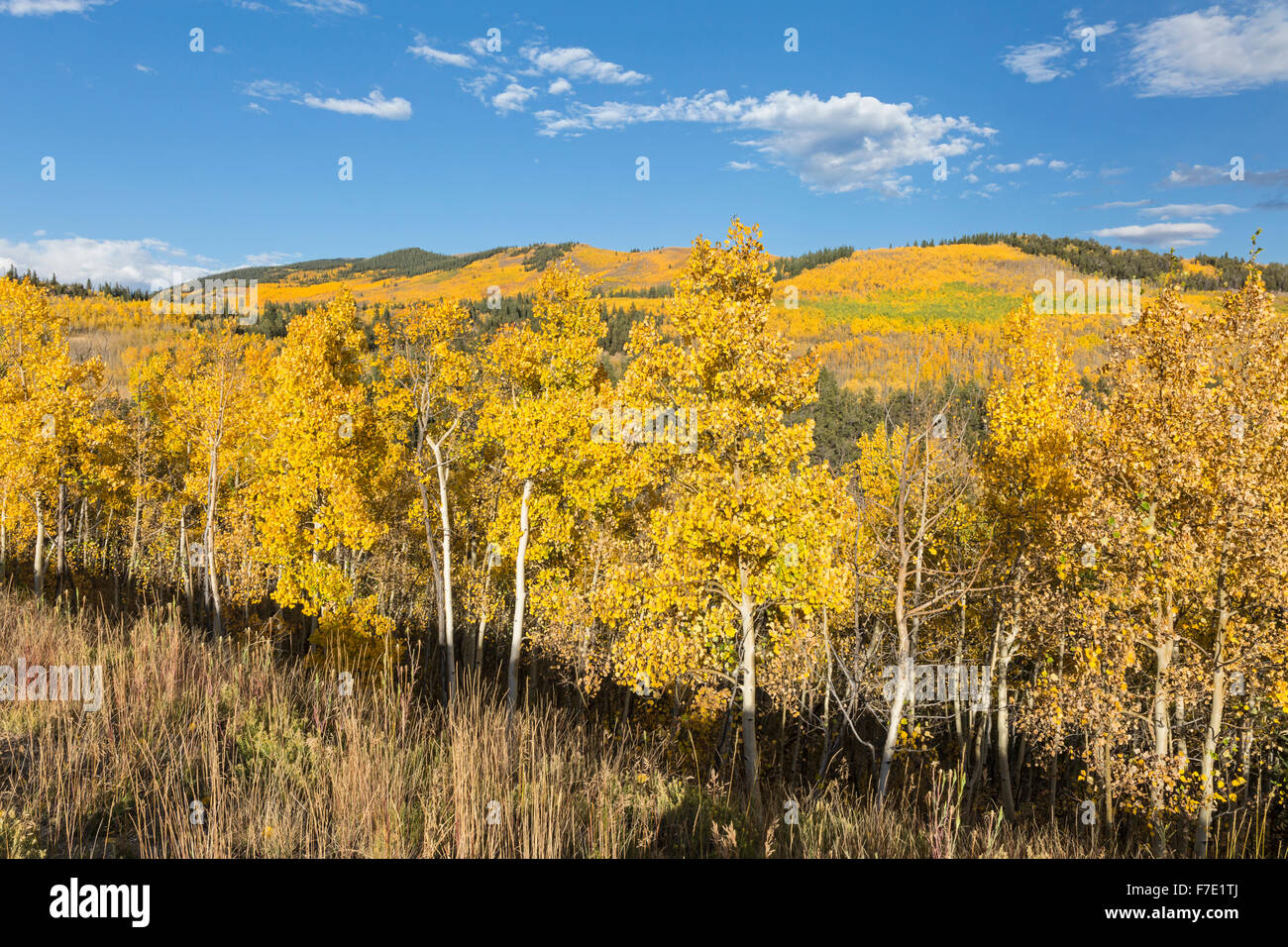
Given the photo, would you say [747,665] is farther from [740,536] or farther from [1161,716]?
[1161,716]

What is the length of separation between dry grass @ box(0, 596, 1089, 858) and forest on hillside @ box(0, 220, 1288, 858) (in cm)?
15

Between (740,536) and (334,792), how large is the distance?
25.6 feet

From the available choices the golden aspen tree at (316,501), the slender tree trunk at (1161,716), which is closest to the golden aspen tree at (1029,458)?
the slender tree trunk at (1161,716)

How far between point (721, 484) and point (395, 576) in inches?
1237

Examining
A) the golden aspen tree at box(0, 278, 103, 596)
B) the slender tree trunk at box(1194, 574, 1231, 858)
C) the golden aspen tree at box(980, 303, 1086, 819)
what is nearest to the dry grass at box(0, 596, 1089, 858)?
the slender tree trunk at box(1194, 574, 1231, 858)

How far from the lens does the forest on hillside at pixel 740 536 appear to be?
1122 cm

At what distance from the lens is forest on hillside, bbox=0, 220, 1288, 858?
36.8ft

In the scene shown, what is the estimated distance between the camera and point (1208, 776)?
39.3 feet

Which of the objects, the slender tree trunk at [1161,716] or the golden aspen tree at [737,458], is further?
the slender tree trunk at [1161,716]

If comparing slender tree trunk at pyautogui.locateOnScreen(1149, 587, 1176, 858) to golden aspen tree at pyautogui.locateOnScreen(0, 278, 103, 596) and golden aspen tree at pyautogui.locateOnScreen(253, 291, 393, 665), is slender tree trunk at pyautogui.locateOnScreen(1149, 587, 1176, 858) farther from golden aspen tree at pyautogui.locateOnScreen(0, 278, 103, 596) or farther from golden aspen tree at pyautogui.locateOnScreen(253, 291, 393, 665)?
golden aspen tree at pyautogui.locateOnScreen(0, 278, 103, 596)

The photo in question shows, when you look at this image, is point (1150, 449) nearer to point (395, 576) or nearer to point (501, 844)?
point (501, 844)

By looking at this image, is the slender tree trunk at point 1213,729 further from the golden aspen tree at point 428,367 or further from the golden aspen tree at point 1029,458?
the golden aspen tree at point 428,367

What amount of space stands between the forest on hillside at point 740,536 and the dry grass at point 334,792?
15cm

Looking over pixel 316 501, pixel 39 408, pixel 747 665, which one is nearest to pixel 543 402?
pixel 316 501
